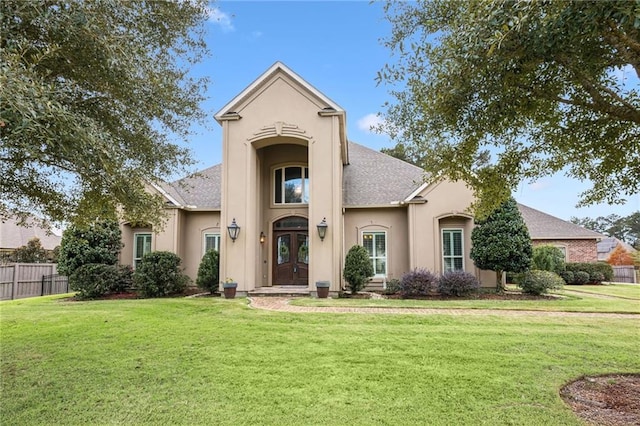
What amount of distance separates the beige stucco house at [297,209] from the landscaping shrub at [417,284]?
161 cm

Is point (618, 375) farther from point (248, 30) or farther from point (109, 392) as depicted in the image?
point (248, 30)

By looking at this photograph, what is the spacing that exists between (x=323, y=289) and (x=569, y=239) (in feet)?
59.6

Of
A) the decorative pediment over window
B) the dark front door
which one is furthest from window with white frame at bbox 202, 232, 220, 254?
the decorative pediment over window

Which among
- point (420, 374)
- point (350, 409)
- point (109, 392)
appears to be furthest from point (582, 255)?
point (109, 392)

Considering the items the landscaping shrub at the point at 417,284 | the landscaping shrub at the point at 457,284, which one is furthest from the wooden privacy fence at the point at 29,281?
the landscaping shrub at the point at 457,284

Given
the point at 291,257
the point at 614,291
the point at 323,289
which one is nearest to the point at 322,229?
the point at 323,289

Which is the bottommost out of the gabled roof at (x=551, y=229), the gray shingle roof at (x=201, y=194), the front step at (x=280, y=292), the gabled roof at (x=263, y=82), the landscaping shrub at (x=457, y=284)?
the front step at (x=280, y=292)

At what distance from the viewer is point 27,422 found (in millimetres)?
4211

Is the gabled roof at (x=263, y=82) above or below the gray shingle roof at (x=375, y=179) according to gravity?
above

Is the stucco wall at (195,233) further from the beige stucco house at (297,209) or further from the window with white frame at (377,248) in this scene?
the window with white frame at (377,248)

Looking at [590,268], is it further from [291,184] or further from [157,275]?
[157,275]

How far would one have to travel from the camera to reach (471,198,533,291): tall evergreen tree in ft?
45.5

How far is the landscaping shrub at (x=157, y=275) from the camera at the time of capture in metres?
14.5

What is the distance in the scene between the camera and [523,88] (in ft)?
15.7
